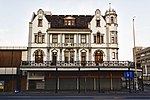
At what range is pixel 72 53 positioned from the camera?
132 feet

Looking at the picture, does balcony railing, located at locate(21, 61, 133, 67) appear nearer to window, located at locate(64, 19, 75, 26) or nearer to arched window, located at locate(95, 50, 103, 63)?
arched window, located at locate(95, 50, 103, 63)

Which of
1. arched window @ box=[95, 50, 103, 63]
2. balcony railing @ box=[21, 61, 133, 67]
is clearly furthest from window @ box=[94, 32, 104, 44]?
balcony railing @ box=[21, 61, 133, 67]

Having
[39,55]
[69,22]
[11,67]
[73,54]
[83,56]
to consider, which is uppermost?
[69,22]

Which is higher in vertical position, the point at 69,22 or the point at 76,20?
the point at 76,20

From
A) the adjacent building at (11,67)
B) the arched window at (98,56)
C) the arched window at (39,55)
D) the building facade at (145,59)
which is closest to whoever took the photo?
the adjacent building at (11,67)

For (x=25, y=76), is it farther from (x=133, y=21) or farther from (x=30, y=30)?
(x=133, y=21)

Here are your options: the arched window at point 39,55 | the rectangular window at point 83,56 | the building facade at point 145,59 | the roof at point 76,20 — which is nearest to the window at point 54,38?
the roof at point 76,20

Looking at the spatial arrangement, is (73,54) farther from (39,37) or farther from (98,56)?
(39,37)

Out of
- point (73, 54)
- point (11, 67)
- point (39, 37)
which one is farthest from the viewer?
point (39, 37)

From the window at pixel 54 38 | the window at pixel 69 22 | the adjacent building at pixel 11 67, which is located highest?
the window at pixel 69 22

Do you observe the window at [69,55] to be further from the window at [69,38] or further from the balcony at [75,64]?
the balcony at [75,64]

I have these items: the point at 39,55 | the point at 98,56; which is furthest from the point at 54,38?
the point at 98,56

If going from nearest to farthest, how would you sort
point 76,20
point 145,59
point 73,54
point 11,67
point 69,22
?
1. point 11,67
2. point 73,54
3. point 69,22
4. point 76,20
5. point 145,59

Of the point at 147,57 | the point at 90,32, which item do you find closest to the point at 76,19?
the point at 90,32
